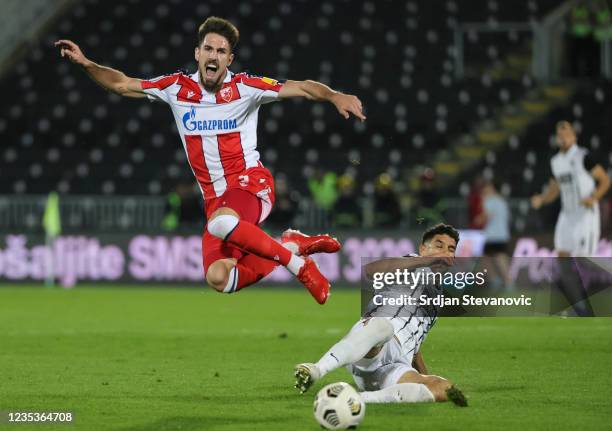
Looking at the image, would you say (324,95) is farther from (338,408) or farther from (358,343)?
(338,408)

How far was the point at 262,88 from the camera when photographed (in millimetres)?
8766

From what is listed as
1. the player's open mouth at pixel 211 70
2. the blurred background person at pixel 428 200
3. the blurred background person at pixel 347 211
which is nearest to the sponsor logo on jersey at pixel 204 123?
the player's open mouth at pixel 211 70

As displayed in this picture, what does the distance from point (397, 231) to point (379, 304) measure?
41.1 feet

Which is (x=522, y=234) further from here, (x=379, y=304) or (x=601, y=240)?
(x=379, y=304)

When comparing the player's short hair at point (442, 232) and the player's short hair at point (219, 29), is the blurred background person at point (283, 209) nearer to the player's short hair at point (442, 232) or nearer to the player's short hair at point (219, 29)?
the player's short hair at point (219, 29)

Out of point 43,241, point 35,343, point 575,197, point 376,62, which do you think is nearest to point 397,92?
point 376,62

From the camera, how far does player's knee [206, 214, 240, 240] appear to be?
836cm

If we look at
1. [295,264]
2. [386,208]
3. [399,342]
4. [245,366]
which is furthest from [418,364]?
[386,208]

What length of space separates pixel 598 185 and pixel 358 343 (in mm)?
7181

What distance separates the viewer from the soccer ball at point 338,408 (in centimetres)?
667

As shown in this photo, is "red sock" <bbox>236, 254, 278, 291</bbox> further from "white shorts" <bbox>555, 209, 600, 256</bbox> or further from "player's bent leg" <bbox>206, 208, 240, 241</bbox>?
"white shorts" <bbox>555, 209, 600, 256</bbox>

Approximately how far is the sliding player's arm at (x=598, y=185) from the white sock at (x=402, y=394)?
6.71 metres

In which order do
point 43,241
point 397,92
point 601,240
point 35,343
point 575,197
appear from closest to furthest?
point 35,343, point 575,197, point 601,240, point 43,241, point 397,92

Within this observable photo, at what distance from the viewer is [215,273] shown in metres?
8.57
